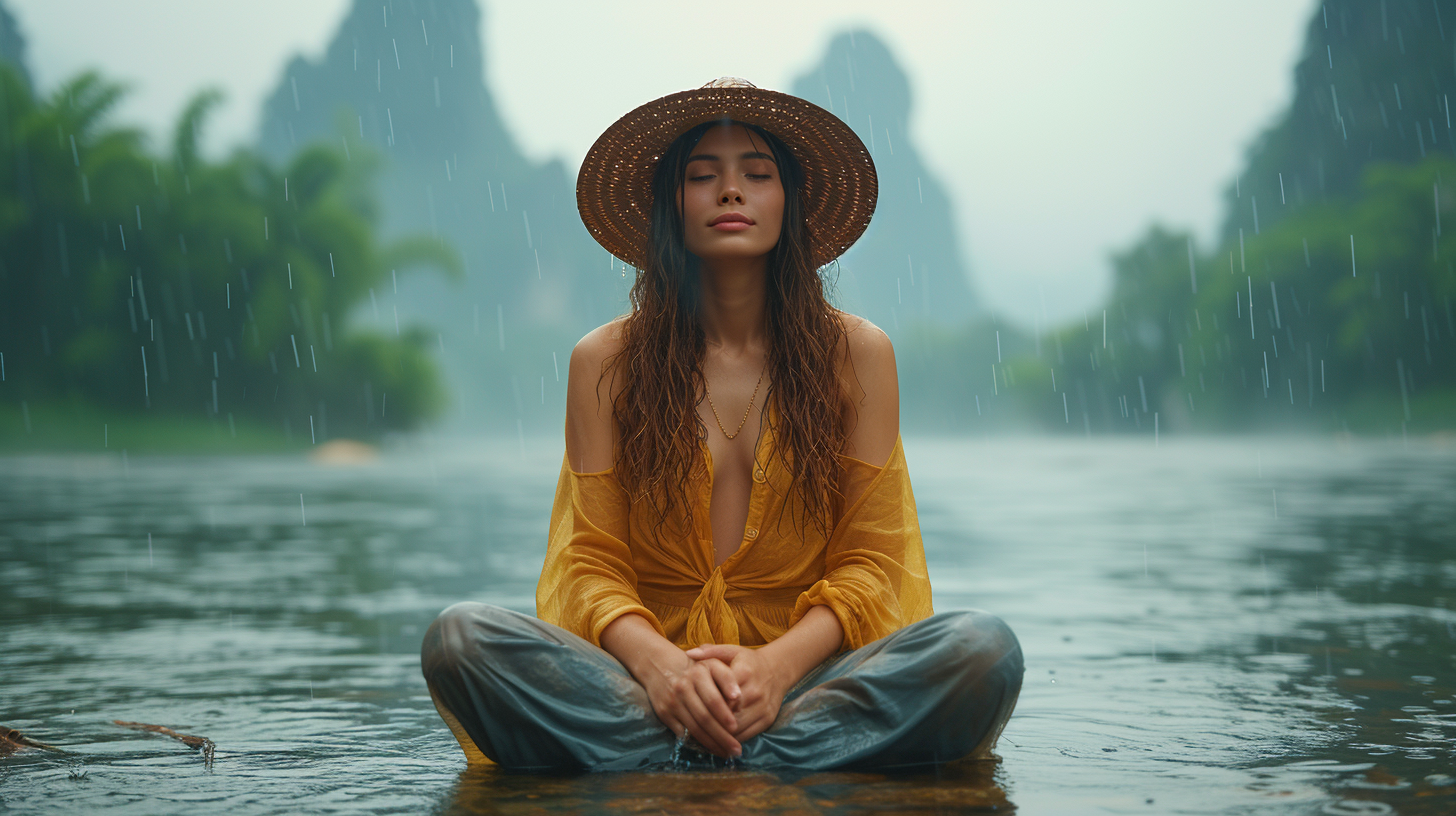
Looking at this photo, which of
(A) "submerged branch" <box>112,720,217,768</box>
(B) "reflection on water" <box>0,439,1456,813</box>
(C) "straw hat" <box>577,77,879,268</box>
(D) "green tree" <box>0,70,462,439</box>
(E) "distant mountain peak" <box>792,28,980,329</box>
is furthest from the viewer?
(E) "distant mountain peak" <box>792,28,980,329</box>

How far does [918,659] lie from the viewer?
1.89m

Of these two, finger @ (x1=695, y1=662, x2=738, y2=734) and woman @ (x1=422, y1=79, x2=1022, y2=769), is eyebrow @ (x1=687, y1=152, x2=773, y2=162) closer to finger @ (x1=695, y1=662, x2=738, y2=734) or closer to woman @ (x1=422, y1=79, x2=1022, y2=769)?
woman @ (x1=422, y1=79, x2=1022, y2=769)

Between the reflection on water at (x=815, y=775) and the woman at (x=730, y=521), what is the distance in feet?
0.30

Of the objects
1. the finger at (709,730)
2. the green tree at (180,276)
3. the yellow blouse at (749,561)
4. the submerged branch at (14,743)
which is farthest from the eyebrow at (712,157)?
the green tree at (180,276)

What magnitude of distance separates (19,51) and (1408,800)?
61.5 metres

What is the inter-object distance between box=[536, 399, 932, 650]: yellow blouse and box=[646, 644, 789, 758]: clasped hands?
164mm

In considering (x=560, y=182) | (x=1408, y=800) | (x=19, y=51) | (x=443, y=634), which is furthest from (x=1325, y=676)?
(x=560, y=182)

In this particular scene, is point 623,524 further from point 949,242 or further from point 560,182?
point 949,242

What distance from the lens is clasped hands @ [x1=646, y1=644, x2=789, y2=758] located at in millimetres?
1833

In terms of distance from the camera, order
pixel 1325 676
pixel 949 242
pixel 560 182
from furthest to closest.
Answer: pixel 949 242
pixel 560 182
pixel 1325 676

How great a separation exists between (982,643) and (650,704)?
484mm

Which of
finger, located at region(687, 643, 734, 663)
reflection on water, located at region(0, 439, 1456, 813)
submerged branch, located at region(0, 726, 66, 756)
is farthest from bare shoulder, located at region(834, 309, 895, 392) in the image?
submerged branch, located at region(0, 726, 66, 756)

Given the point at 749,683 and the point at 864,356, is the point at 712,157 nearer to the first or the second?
the point at 864,356

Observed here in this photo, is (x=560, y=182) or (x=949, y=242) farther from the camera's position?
(x=949, y=242)
